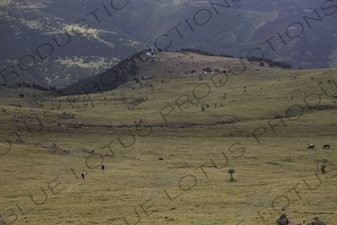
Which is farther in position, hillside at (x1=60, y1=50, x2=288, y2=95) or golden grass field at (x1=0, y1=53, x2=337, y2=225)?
hillside at (x1=60, y1=50, x2=288, y2=95)

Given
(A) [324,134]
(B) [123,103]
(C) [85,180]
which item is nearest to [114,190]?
(C) [85,180]

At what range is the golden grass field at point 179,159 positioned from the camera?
117 ft

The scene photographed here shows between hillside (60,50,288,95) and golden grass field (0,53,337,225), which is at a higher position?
hillside (60,50,288,95)

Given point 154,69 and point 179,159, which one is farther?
point 154,69

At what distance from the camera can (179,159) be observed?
61.8 m

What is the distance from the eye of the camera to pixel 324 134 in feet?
259

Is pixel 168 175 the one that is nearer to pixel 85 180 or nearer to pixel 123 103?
pixel 85 180

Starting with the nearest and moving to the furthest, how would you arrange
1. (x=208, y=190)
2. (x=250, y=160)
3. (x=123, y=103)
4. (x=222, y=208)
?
1. (x=222, y=208)
2. (x=208, y=190)
3. (x=250, y=160)
4. (x=123, y=103)

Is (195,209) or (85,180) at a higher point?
(85,180)

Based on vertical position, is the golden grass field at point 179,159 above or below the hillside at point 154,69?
below

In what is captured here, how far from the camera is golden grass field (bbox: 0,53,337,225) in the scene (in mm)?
35562

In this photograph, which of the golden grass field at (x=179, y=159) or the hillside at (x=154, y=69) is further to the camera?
the hillside at (x=154, y=69)

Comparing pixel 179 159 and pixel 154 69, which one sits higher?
pixel 154 69

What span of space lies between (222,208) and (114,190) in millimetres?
11681
